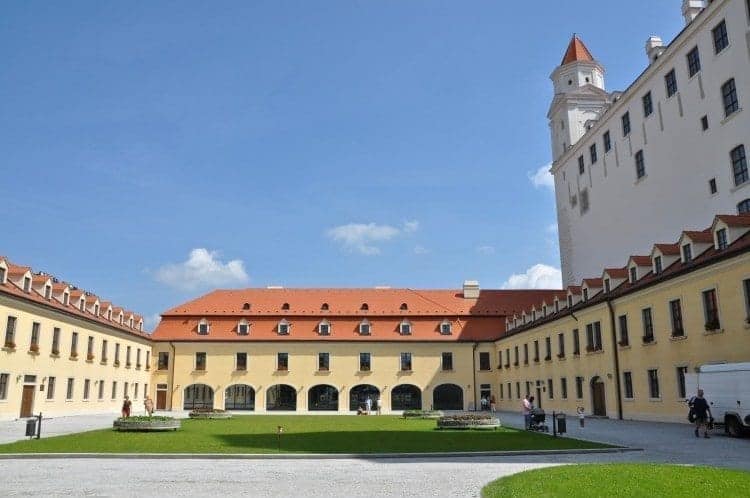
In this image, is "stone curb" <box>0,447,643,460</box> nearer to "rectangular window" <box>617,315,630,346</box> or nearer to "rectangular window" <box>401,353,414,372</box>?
"rectangular window" <box>617,315,630,346</box>

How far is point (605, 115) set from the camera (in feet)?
156

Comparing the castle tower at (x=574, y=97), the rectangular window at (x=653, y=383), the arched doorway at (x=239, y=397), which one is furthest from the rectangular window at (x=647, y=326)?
the arched doorway at (x=239, y=397)

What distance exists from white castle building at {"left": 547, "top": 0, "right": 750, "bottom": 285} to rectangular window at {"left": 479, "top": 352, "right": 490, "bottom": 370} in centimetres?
1031

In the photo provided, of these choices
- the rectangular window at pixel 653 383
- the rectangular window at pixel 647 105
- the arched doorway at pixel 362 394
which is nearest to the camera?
the rectangular window at pixel 653 383

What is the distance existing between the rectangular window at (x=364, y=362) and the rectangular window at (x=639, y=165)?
28921 mm

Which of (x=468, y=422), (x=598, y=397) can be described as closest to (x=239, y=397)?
(x=598, y=397)

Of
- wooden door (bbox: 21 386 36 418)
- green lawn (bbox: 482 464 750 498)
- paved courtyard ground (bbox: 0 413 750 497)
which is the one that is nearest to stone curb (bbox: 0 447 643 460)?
paved courtyard ground (bbox: 0 413 750 497)

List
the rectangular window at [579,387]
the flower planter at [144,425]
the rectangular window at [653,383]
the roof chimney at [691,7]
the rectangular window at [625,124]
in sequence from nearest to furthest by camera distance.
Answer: the flower planter at [144,425]
the rectangular window at [653,383]
the rectangular window at [579,387]
the roof chimney at [691,7]
the rectangular window at [625,124]

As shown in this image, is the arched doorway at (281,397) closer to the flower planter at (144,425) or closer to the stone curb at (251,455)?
the flower planter at (144,425)

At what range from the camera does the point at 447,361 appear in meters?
60.2

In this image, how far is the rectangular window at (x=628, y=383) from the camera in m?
32.6

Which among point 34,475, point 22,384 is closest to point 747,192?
point 34,475

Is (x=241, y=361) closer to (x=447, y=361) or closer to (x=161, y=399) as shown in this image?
(x=161, y=399)

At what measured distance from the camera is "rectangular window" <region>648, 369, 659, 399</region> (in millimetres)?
29969
